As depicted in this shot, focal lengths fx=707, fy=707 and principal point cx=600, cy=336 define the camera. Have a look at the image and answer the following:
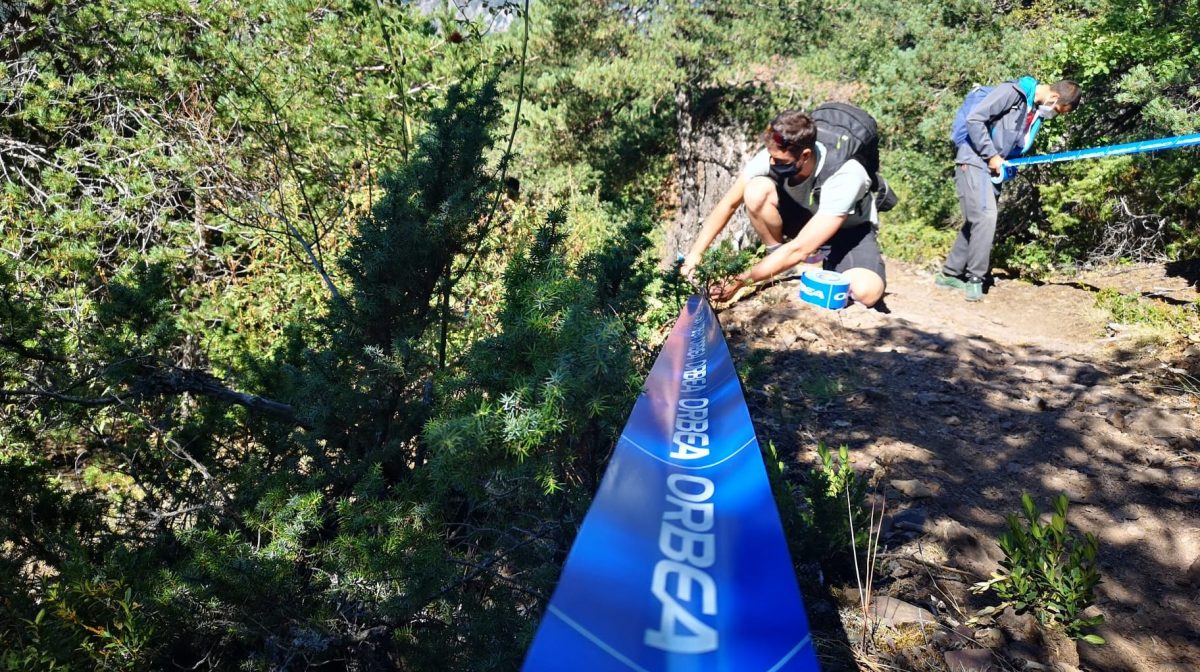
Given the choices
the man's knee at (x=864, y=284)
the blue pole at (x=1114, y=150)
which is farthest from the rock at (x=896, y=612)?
the blue pole at (x=1114, y=150)

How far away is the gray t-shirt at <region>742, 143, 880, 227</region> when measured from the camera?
5.25 metres

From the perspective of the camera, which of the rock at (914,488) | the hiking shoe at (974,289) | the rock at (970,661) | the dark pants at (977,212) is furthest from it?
the hiking shoe at (974,289)

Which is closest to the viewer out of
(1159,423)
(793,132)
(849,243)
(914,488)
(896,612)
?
(896,612)

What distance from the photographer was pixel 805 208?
5832mm

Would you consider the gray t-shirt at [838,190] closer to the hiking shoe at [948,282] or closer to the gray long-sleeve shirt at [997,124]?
the gray long-sleeve shirt at [997,124]

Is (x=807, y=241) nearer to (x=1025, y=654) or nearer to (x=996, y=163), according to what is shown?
(x=996, y=163)

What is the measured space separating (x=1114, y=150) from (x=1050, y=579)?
223 inches

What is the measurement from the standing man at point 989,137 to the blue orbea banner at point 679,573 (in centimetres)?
624

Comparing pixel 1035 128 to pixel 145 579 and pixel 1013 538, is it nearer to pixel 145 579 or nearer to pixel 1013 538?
pixel 1013 538

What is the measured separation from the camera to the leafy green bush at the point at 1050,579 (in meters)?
2.21

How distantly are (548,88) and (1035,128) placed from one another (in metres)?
5.86

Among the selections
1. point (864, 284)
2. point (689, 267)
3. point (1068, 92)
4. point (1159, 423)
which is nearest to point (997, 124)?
point (1068, 92)

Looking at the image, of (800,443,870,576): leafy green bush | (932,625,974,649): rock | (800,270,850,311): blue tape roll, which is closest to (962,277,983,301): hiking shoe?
(800,270,850,311): blue tape roll

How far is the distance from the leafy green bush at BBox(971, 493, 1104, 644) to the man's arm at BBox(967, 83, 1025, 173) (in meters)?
5.35
